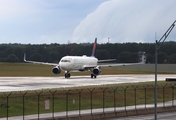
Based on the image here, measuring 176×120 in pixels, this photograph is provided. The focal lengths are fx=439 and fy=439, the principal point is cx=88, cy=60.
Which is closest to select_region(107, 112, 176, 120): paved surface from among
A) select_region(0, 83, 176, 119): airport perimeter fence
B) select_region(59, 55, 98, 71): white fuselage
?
select_region(0, 83, 176, 119): airport perimeter fence

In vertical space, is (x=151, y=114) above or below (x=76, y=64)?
below

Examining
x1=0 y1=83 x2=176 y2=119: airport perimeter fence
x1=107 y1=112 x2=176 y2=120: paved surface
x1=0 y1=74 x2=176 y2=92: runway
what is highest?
x1=0 y1=74 x2=176 y2=92: runway

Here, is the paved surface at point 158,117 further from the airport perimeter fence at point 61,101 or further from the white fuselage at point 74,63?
the white fuselage at point 74,63

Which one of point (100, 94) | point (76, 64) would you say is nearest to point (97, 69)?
point (76, 64)

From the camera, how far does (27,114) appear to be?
39688mm

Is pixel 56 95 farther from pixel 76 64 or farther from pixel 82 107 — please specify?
pixel 76 64

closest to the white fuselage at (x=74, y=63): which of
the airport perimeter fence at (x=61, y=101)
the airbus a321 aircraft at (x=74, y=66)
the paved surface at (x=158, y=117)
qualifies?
the airbus a321 aircraft at (x=74, y=66)

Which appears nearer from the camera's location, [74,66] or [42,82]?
[42,82]

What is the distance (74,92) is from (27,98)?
26.2 feet

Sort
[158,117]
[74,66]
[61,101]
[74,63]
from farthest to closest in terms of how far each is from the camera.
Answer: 1. [74,66]
2. [74,63]
3. [61,101]
4. [158,117]

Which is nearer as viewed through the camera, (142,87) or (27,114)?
(27,114)

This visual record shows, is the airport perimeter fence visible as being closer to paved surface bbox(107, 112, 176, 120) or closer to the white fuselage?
paved surface bbox(107, 112, 176, 120)

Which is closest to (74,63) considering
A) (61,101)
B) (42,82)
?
(42,82)

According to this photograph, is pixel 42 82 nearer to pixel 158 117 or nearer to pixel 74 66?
pixel 74 66
